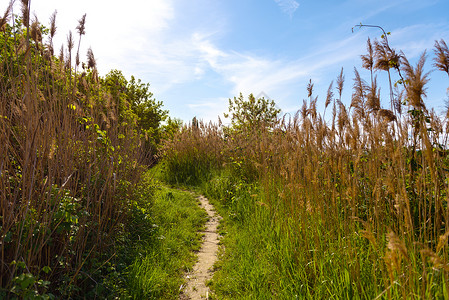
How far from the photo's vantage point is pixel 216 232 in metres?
4.91

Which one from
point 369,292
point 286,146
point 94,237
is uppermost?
point 286,146

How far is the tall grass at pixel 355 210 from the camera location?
75.2 inches

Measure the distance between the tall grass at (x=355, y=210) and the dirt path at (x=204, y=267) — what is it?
0.19 metres

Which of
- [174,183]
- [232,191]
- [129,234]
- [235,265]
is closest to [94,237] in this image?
[129,234]

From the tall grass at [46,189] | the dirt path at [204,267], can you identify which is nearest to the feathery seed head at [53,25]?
the tall grass at [46,189]

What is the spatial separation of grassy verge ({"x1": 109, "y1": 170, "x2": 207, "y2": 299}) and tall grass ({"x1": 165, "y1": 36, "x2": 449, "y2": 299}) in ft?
1.82

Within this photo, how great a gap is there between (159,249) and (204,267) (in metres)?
0.62

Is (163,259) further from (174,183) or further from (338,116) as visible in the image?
(174,183)

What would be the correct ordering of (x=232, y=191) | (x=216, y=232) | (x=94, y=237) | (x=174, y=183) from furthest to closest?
(x=174, y=183) → (x=232, y=191) → (x=216, y=232) → (x=94, y=237)

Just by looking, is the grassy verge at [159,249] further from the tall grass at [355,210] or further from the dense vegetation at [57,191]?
the tall grass at [355,210]

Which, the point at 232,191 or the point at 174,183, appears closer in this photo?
the point at 232,191

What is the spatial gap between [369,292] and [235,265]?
1.75 m

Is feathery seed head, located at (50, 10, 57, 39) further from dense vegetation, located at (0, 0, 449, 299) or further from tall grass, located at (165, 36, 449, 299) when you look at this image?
tall grass, located at (165, 36, 449, 299)

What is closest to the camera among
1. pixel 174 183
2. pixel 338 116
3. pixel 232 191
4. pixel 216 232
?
pixel 338 116
